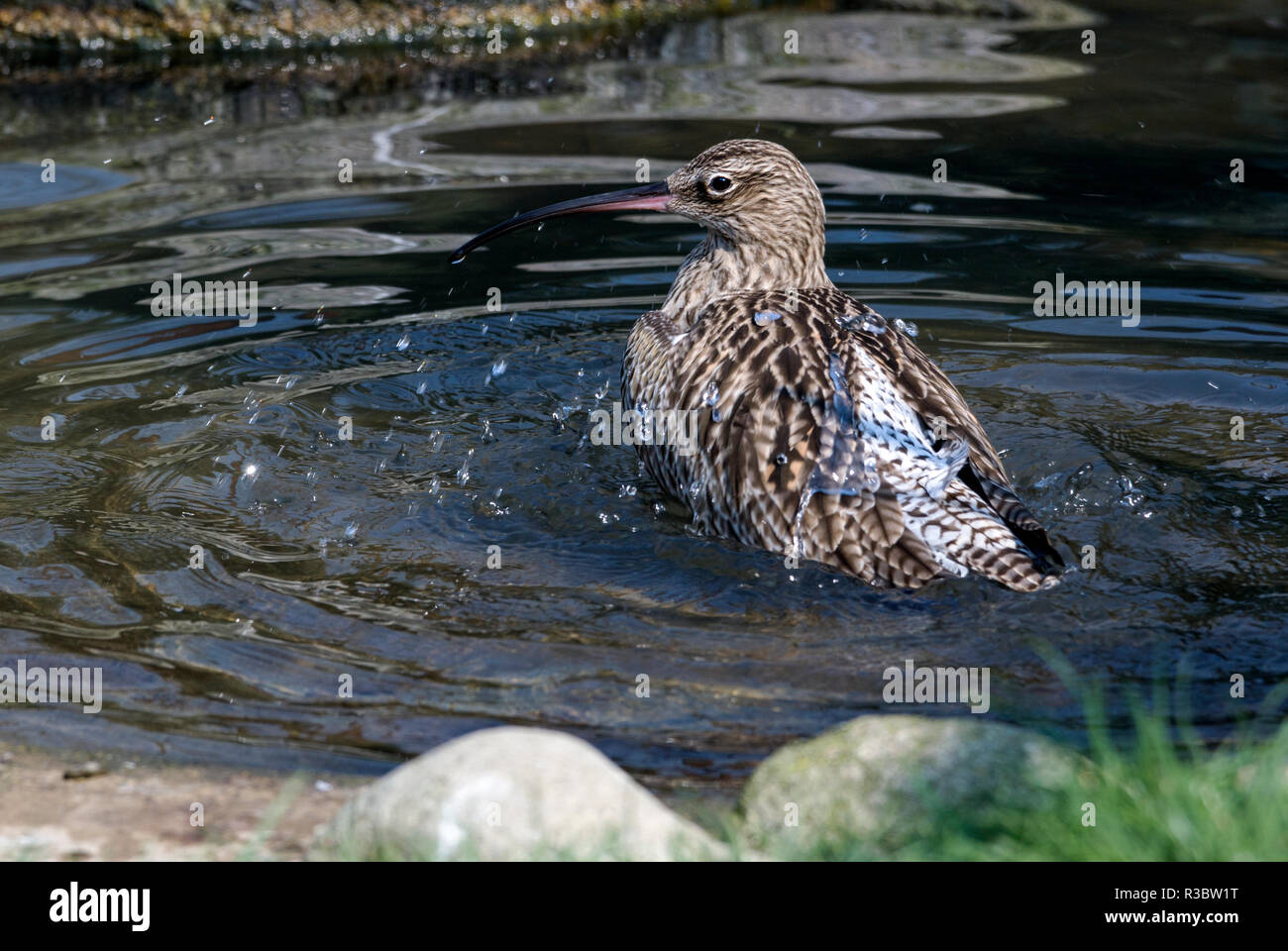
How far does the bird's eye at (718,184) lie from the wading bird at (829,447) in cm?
47

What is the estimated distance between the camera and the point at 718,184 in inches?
264

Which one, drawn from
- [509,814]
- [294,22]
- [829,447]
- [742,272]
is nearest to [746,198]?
[742,272]

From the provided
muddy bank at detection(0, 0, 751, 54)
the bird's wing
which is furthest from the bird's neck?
muddy bank at detection(0, 0, 751, 54)

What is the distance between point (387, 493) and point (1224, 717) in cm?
330

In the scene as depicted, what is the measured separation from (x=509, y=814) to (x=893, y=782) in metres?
1.00

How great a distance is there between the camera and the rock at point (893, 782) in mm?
3812

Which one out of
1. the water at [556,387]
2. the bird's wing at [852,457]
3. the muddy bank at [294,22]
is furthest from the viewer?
the muddy bank at [294,22]

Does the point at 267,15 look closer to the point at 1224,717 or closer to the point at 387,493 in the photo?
the point at 387,493

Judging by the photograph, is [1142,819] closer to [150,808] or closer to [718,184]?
[150,808]

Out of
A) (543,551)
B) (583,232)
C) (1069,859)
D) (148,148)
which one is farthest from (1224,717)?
(148,148)

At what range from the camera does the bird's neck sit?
687 centimetres

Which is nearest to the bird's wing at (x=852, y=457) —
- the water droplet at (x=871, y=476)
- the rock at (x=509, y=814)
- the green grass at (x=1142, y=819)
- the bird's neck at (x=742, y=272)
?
the water droplet at (x=871, y=476)

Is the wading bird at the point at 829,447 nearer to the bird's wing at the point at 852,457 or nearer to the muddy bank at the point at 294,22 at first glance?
the bird's wing at the point at 852,457

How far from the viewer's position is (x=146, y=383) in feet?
24.6
